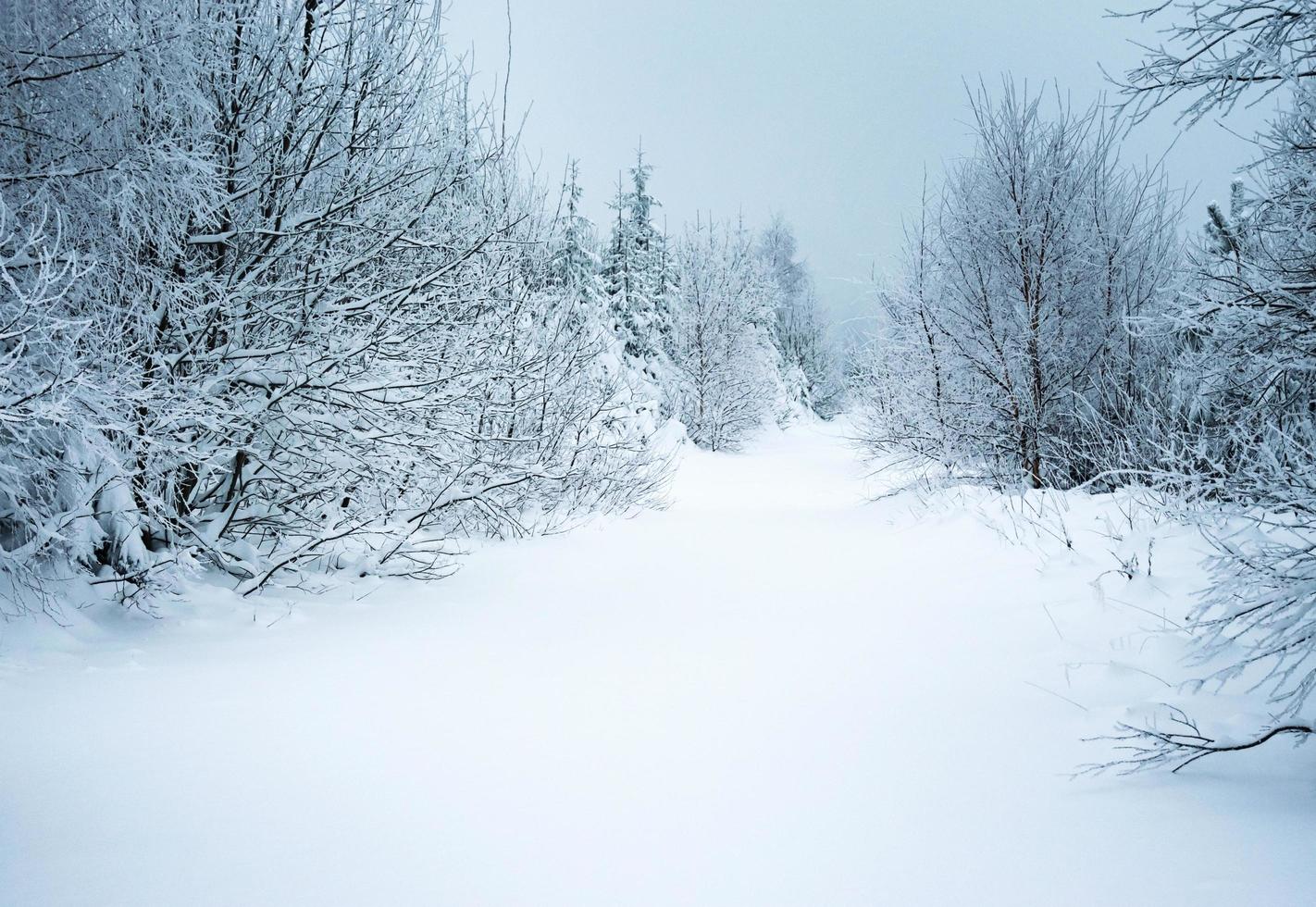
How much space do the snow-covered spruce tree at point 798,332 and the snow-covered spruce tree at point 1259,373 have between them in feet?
107

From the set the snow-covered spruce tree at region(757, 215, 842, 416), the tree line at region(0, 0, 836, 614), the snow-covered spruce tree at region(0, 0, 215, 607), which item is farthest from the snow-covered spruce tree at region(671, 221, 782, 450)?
the snow-covered spruce tree at region(0, 0, 215, 607)

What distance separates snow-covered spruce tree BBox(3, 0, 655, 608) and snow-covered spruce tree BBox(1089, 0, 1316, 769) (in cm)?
411

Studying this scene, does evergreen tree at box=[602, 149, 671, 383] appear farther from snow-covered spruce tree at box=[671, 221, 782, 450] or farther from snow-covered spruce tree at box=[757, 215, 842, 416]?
snow-covered spruce tree at box=[757, 215, 842, 416]

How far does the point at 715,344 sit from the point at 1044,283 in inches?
605

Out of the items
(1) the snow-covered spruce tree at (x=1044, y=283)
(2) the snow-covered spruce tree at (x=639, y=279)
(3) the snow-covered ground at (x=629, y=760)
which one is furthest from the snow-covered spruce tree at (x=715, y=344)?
(3) the snow-covered ground at (x=629, y=760)

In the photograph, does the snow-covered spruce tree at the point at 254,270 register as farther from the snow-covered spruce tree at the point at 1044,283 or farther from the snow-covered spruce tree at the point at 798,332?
the snow-covered spruce tree at the point at 798,332

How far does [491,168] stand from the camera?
7332mm

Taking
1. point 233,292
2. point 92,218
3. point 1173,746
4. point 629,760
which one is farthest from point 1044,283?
point 92,218

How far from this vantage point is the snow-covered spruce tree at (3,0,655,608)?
139 inches

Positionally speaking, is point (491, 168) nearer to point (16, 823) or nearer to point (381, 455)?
point (381, 455)

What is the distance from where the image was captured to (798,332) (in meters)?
43.2

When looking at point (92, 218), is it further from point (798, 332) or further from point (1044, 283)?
point (798, 332)

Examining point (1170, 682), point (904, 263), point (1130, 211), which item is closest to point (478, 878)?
point (1170, 682)

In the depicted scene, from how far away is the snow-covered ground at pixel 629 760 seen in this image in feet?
5.67
